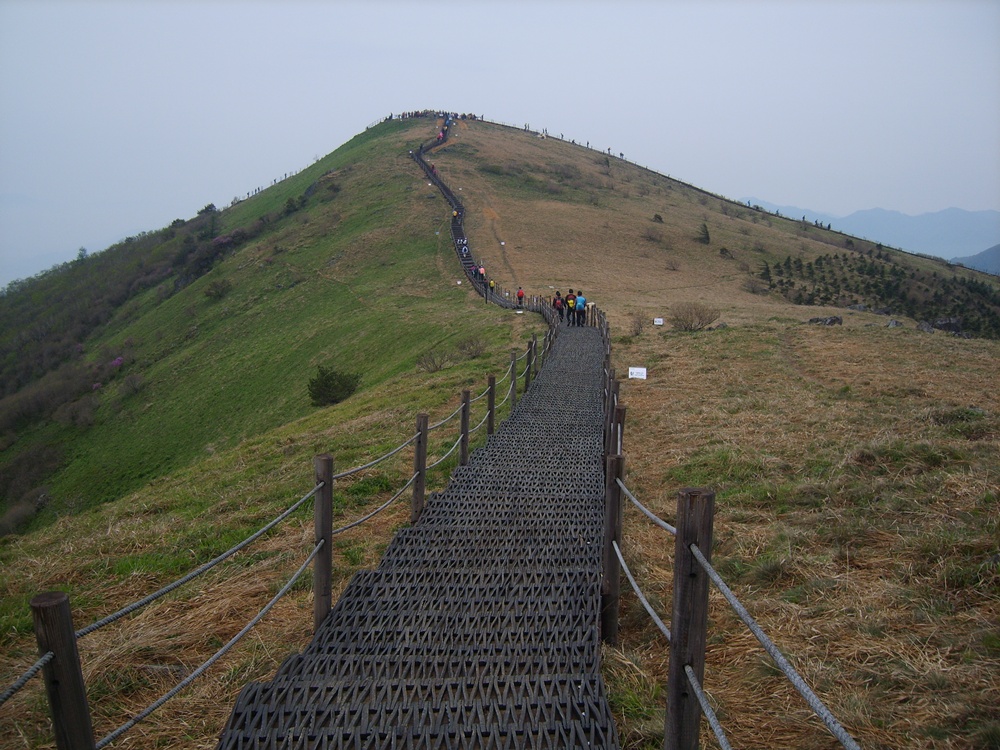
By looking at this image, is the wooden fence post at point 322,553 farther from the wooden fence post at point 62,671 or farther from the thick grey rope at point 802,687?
the thick grey rope at point 802,687

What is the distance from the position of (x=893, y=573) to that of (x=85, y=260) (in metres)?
77.8

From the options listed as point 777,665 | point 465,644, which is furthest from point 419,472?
point 777,665

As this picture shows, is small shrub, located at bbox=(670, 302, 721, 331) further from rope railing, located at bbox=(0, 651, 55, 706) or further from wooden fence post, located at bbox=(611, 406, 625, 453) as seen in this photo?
rope railing, located at bbox=(0, 651, 55, 706)

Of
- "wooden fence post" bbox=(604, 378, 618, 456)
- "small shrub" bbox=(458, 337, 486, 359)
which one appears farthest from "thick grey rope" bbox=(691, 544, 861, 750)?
"small shrub" bbox=(458, 337, 486, 359)

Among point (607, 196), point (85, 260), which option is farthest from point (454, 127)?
point (85, 260)

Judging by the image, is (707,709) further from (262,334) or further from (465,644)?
(262,334)

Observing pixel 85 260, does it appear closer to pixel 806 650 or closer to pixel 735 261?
pixel 735 261

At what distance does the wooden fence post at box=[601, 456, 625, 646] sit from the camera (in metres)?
4.18

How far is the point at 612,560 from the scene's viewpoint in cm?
421

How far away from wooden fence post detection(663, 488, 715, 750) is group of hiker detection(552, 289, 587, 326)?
2019 centimetres

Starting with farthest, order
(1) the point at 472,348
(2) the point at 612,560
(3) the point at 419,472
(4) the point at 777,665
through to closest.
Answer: (1) the point at 472,348 < (3) the point at 419,472 < (2) the point at 612,560 < (4) the point at 777,665

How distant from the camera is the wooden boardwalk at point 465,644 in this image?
3025 millimetres

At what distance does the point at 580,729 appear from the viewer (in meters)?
3.02

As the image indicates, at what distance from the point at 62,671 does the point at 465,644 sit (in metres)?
2.33
